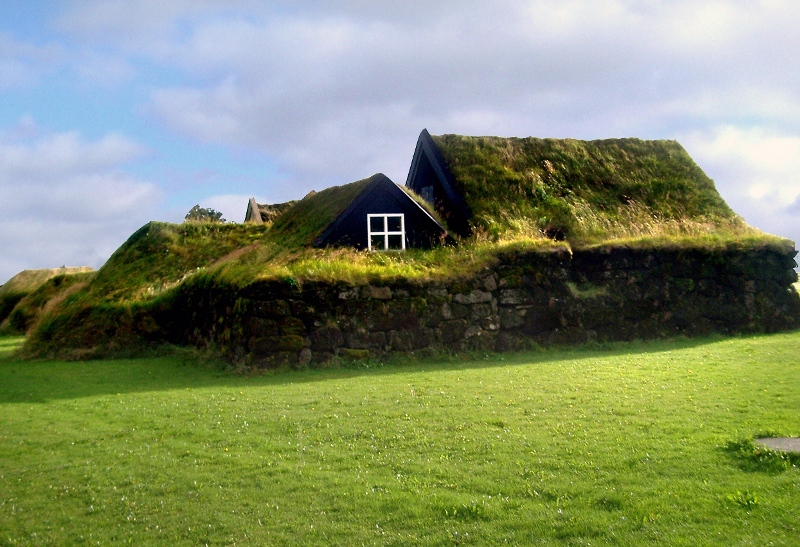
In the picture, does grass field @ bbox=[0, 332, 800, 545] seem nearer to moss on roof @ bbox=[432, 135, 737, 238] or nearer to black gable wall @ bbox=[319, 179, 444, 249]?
black gable wall @ bbox=[319, 179, 444, 249]

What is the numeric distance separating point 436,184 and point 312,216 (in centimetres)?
511

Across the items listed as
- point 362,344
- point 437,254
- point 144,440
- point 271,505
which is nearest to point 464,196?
point 437,254

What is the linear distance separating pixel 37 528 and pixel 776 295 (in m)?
21.1

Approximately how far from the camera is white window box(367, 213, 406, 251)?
834 inches

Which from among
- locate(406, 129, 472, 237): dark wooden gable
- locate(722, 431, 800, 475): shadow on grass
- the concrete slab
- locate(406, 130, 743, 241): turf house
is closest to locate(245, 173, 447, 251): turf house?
locate(406, 130, 743, 241): turf house

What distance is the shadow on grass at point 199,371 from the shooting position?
1499cm

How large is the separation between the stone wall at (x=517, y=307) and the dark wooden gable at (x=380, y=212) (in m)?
3.42

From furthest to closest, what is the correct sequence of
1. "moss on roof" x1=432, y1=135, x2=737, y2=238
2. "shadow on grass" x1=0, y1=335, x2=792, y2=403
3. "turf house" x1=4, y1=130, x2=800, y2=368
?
→ "moss on roof" x1=432, y1=135, x2=737, y2=238 → "turf house" x1=4, y1=130, x2=800, y2=368 → "shadow on grass" x1=0, y1=335, x2=792, y2=403

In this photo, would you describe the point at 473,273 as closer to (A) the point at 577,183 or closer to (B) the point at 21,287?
(A) the point at 577,183

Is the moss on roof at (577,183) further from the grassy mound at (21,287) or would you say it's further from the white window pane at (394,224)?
the grassy mound at (21,287)

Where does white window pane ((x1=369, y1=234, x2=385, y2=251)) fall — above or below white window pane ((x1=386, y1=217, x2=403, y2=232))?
below

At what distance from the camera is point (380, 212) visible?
2148 centimetres

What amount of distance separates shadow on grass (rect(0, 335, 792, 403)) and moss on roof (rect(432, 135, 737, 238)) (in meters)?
5.53

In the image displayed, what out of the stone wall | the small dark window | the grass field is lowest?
the grass field
